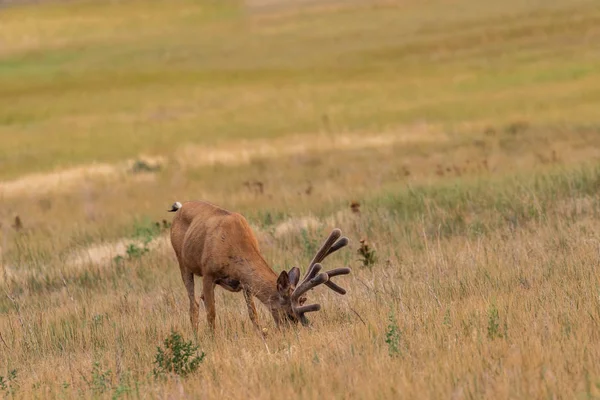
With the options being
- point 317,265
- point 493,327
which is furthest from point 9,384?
point 493,327

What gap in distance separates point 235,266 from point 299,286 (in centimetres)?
124

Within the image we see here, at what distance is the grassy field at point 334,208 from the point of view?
7.26 metres

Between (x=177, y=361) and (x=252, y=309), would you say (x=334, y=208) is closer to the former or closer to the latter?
(x=252, y=309)

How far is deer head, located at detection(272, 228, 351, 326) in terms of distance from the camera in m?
8.20

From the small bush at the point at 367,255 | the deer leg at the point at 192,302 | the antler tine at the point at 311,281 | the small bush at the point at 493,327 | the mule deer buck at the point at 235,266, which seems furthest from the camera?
the small bush at the point at 367,255

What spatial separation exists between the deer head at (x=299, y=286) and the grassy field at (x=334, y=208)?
0.18 metres

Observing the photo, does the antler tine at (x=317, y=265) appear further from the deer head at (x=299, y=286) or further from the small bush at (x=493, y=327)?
the small bush at (x=493, y=327)

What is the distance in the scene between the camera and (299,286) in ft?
27.0

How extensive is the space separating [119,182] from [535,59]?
3024 centimetres

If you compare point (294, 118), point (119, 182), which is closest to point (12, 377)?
point (119, 182)

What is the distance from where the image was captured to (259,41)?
71188 millimetres

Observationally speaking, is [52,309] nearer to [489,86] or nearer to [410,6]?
[489,86]

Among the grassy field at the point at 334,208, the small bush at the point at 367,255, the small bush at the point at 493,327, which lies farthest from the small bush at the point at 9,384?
the small bush at the point at 367,255

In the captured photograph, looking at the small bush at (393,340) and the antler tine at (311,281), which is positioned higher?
the antler tine at (311,281)
